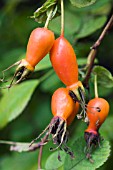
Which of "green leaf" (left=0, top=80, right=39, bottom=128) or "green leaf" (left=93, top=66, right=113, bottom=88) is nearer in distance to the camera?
"green leaf" (left=93, top=66, right=113, bottom=88)

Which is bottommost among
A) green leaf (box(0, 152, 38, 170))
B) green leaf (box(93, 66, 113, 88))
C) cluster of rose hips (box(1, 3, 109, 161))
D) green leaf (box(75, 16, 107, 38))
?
green leaf (box(0, 152, 38, 170))

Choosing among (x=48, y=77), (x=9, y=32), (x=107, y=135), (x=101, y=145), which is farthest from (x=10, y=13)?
(x=101, y=145)

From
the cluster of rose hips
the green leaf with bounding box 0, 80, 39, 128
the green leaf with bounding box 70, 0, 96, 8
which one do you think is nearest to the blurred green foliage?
the green leaf with bounding box 0, 80, 39, 128

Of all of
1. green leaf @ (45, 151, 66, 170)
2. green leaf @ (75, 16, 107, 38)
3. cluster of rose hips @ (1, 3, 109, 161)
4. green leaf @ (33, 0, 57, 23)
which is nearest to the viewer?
cluster of rose hips @ (1, 3, 109, 161)

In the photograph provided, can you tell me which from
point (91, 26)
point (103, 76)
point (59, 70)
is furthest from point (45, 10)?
point (91, 26)

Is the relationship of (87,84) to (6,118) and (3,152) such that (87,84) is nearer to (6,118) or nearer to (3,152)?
(6,118)

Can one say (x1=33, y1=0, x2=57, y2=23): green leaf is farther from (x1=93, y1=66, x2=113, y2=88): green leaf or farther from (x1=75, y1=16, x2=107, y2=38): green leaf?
(x1=75, y1=16, x2=107, y2=38): green leaf
